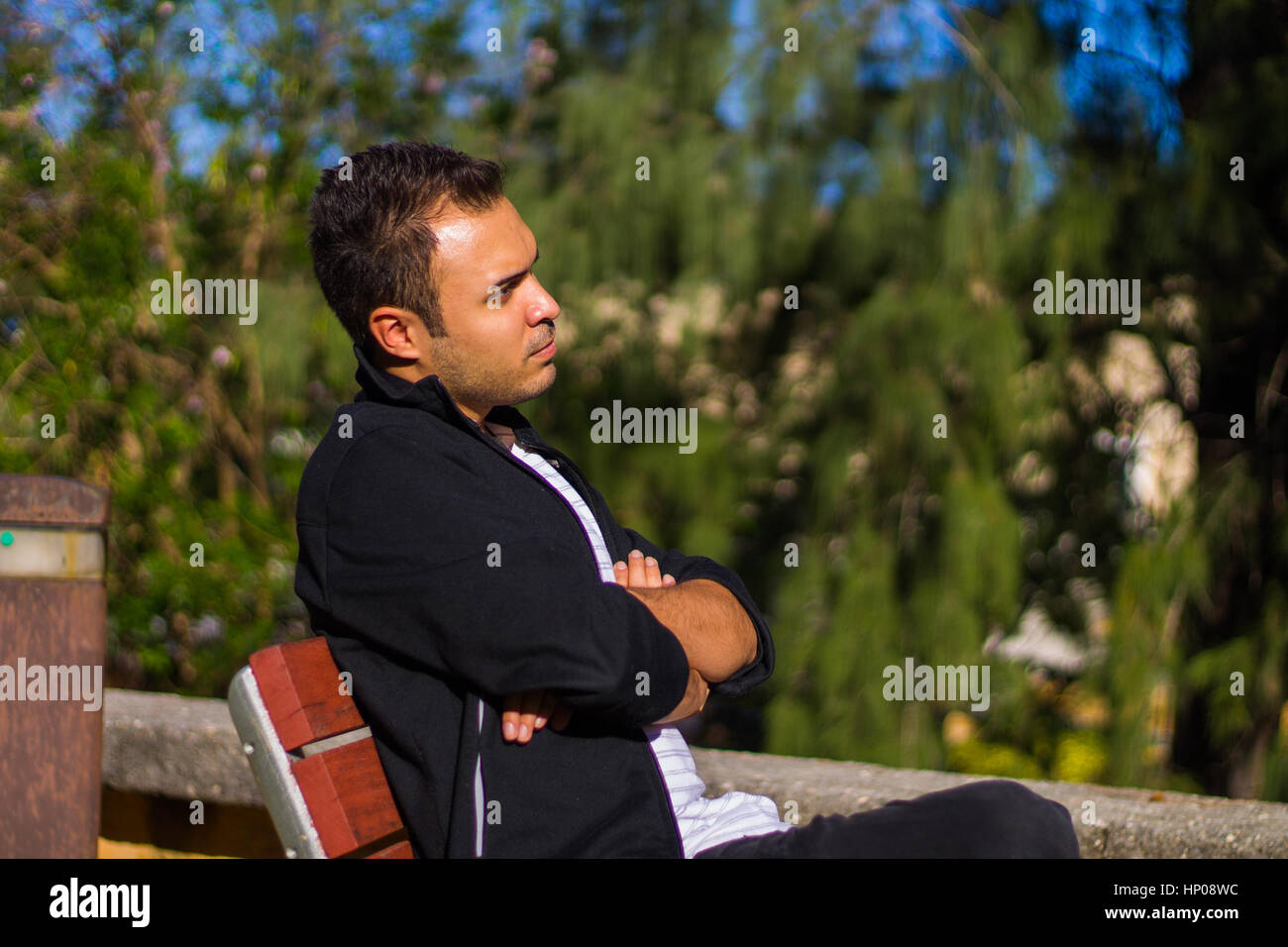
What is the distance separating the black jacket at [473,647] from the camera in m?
1.33

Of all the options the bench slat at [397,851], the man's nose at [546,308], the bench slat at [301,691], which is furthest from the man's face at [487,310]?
the bench slat at [397,851]

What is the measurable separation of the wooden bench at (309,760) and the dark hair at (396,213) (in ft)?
1.50

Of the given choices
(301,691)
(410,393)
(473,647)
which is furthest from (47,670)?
(473,647)

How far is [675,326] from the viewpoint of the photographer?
12.8 feet

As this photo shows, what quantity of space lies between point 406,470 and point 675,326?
2.53m

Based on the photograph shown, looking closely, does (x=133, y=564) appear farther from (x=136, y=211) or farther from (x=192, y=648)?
(x=136, y=211)

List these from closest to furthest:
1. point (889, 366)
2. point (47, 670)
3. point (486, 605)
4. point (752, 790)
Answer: point (486, 605)
point (47, 670)
point (752, 790)
point (889, 366)

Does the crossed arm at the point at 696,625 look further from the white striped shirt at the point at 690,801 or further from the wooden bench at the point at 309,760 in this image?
the wooden bench at the point at 309,760

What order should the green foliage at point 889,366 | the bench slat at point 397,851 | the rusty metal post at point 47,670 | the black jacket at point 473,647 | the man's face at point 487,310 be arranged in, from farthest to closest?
the green foliage at point 889,366, the rusty metal post at point 47,670, the man's face at point 487,310, the bench slat at point 397,851, the black jacket at point 473,647

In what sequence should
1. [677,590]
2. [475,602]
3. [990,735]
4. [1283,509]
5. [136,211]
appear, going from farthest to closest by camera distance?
[136,211] < [990,735] < [1283,509] < [677,590] < [475,602]

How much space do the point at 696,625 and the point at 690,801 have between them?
0.21 metres

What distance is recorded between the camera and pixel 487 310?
161 centimetres

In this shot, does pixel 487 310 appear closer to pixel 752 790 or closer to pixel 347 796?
pixel 347 796
